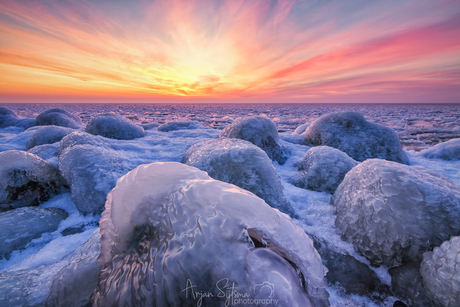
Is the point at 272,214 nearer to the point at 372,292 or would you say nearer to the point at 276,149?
the point at 372,292

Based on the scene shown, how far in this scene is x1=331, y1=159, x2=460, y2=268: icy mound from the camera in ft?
4.26

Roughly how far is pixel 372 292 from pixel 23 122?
1056cm

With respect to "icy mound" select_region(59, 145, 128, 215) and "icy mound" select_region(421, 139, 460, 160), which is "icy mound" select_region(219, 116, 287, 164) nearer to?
"icy mound" select_region(59, 145, 128, 215)

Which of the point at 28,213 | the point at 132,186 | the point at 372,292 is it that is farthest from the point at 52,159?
the point at 372,292

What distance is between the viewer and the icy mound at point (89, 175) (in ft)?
6.49

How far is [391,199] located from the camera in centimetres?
144

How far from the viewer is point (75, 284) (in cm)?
101

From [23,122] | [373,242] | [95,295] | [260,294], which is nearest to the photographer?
[260,294]

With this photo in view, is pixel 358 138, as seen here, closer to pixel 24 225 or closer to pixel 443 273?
pixel 443 273

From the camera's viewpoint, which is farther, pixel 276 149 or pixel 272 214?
pixel 276 149

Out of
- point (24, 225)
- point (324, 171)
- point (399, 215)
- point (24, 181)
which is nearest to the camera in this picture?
point (399, 215)

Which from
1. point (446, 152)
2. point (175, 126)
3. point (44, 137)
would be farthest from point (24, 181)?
point (446, 152)

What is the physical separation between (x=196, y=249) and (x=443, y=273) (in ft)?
4.42

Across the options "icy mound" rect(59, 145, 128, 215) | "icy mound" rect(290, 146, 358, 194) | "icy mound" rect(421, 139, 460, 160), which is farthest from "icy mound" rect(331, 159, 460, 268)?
"icy mound" rect(421, 139, 460, 160)
